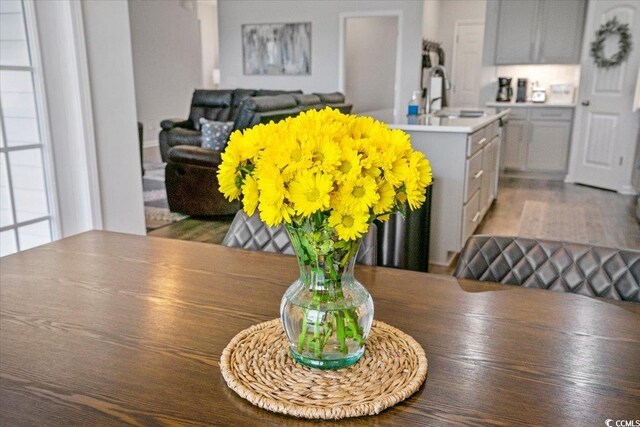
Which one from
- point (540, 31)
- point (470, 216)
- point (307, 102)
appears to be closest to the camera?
point (470, 216)

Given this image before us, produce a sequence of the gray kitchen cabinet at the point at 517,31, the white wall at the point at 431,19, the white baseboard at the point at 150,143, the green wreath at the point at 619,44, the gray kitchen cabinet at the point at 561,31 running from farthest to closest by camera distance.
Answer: the white baseboard at the point at 150,143
the white wall at the point at 431,19
the gray kitchen cabinet at the point at 517,31
the gray kitchen cabinet at the point at 561,31
the green wreath at the point at 619,44

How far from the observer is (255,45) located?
28.6 feet

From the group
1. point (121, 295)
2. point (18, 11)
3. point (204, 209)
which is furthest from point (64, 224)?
point (204, 209)

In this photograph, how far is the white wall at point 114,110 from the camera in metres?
2.61

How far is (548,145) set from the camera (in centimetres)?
684

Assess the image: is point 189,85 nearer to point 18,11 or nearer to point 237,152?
point 18,11

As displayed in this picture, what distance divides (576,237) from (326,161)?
13.4 ft

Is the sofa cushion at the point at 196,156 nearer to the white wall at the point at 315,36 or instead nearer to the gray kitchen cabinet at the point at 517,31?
the white wall at the point at 315,36

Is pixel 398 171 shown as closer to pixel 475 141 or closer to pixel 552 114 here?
pixel 475 141

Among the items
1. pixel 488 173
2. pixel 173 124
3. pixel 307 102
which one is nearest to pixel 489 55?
pixel 307 102

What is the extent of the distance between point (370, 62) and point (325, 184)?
9.31 m

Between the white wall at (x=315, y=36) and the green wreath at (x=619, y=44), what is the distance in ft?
8.09

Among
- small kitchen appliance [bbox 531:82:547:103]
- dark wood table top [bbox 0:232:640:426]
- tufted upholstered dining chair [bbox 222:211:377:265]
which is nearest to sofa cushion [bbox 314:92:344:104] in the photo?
small kitchen appliance [bbox 531:82:547:103]

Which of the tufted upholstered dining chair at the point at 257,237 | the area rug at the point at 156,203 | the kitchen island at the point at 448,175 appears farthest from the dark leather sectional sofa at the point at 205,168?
the tufted upholstered dining chair at the point at 257,237
